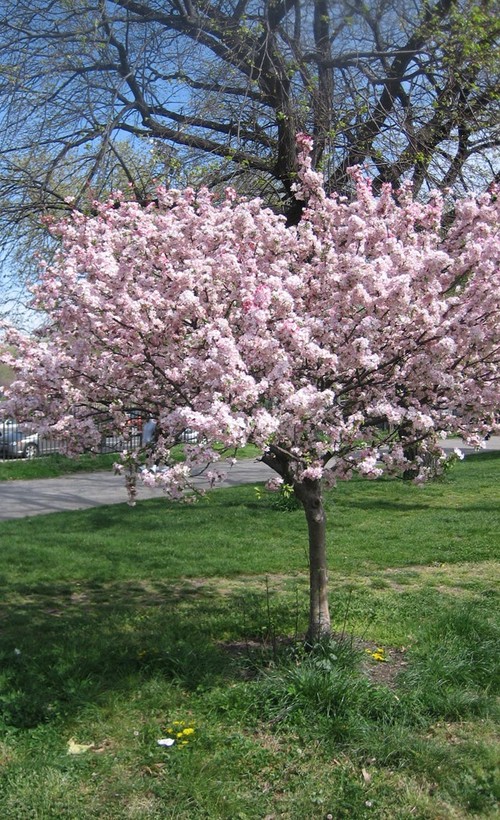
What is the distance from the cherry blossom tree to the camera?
3807mm

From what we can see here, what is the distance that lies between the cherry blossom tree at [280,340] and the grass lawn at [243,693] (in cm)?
70

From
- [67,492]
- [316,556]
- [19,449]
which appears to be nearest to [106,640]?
[316,556]

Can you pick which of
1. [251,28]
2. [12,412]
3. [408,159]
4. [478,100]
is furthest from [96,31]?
[12,412]

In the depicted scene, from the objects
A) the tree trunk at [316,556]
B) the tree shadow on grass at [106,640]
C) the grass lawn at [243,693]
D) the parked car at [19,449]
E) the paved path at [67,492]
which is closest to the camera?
the grass lawn at [243,693]

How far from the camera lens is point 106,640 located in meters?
5.07

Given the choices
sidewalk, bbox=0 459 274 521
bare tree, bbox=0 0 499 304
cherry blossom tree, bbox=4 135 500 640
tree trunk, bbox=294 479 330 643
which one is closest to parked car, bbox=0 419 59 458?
sidewalk, bbox=0 459 274 521

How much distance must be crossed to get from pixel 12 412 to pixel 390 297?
7.34 feet

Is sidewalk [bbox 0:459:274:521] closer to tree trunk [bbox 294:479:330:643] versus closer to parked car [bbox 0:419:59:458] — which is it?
parked car [bbox 0:419:59:458]

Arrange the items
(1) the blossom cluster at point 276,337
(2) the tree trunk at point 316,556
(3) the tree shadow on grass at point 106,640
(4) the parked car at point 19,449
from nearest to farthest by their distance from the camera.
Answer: (1) the blossom cluster at point 276,337
(3) the tree shadow on grass at point 106,640
(2) the tree trunk at point 316,556
(4) the parked car at point 19,449

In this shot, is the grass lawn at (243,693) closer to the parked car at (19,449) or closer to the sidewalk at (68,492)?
the sidewalk at (68,492)

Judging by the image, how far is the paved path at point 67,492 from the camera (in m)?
12.0

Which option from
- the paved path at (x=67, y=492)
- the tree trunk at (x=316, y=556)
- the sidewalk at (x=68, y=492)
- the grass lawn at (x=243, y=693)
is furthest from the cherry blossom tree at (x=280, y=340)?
the paved path at (x=67, y=492)

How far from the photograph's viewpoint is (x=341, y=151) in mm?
7996

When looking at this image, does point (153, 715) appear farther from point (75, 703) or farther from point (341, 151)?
point (341, 151)
